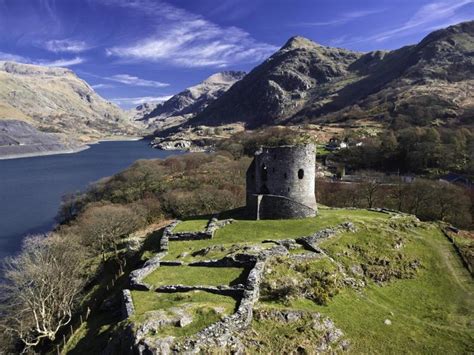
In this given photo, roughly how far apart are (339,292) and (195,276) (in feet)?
33.6

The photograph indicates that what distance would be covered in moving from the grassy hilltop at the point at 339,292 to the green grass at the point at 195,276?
0.24 feet

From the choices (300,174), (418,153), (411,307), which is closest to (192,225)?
(300,174)

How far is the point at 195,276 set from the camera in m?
27.1

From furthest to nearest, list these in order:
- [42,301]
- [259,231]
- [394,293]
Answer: [259,231]
[42,301]
[394,293]

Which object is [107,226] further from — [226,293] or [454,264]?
[454,264]

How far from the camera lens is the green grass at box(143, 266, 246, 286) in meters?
26.2

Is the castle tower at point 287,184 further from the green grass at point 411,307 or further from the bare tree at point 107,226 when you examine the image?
the bare tree at point 107,226

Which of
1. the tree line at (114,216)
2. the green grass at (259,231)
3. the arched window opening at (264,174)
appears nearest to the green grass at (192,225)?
the green grass at (259,231)

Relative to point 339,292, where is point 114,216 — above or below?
below

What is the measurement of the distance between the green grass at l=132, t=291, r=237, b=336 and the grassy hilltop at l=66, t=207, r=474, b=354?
61 mm

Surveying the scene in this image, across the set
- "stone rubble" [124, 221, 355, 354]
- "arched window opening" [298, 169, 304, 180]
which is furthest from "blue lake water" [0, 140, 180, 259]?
"arched window opening" [298, 169, 304, 180]

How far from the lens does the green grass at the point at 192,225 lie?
124 ft

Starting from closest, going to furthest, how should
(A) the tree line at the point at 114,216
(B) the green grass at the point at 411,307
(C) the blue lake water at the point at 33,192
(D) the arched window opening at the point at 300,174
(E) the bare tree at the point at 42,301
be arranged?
(B) the green grass at the point at 411,307 < (E) the bare tree at the point at 42,301 < (A) the tree line at the point at 114,216 < (D) the arched window opening at the point at 300,174 < (C) the blue lake water at the point at 33,192

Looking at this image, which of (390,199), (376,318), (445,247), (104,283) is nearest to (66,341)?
(104,283)
